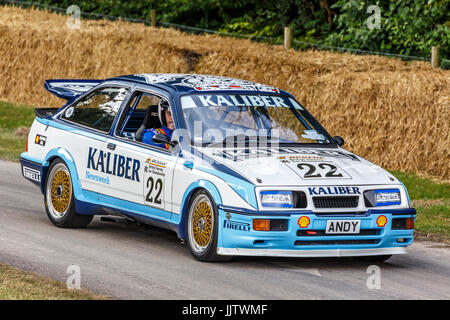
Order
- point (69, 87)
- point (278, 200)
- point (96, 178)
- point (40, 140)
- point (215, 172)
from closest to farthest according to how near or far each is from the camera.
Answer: point (278, 200) < point (215, 172) < point (96, 178) < point (40, 140) < point (69, 87)

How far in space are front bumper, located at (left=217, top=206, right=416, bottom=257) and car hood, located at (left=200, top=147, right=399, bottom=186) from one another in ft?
0.97

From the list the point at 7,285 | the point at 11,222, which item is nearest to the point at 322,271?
the point at 7,285

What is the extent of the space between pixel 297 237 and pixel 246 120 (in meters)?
1.64

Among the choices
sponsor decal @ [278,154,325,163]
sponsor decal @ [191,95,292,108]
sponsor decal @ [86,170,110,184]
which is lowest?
sponsor decal @ [86,170,110,184]

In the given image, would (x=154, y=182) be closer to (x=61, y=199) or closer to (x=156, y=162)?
(x=156, y=162)

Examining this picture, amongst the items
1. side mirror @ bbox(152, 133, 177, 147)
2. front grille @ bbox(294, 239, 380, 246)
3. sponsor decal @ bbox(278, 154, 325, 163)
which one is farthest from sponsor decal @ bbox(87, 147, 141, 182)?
front grille @ bbox(294, 239, 380, 246)

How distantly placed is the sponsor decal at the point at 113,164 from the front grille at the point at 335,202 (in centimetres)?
196

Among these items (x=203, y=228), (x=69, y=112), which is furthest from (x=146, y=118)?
(x=203, y=228)

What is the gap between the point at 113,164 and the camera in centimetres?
982

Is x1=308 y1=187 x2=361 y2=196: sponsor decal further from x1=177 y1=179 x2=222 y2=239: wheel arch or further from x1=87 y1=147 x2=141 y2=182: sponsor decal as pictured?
x1=87 y1=147 x2=141 y2=182: sponsor decal

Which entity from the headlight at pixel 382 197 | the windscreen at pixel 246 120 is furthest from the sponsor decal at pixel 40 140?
the headlight at pixel 382 197

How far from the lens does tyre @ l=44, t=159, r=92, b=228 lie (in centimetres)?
1047

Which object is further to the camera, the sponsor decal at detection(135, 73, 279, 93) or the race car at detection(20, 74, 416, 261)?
the sponsor decal at detection(135, 73, 279, 93)
